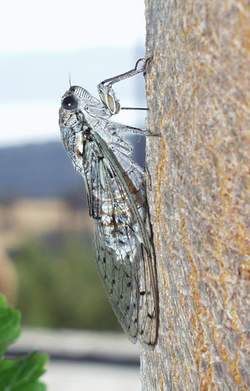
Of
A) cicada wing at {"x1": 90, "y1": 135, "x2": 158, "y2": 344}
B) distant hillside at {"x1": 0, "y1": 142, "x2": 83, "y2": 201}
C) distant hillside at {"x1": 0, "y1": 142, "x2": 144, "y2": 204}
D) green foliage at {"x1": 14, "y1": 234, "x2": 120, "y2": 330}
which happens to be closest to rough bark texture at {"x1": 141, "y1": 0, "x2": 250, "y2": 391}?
cicada wing at {"x1": 90, "y1": 135, "x2": 158, "y2": 344}

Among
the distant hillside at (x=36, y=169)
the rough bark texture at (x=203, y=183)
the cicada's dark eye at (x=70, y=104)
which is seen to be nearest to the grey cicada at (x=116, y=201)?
the cicada's dark eye at (x=70, y=104)

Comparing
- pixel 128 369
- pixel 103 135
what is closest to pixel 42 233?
pixel 128 369

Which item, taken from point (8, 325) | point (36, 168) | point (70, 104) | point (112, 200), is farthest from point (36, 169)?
point (8, 325)

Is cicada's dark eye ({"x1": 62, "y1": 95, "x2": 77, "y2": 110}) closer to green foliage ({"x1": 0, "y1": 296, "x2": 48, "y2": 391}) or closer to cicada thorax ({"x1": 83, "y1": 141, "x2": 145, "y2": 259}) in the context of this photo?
cicada thorax ({"x1": 83, "y1": 141, "x2": 145, "y2": 259})

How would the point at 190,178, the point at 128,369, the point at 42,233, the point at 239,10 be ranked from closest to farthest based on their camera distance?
the point at 239,10
the point at 190,178
the point at 128,369
the point at 42,233

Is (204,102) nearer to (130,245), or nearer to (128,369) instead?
(130,245)
